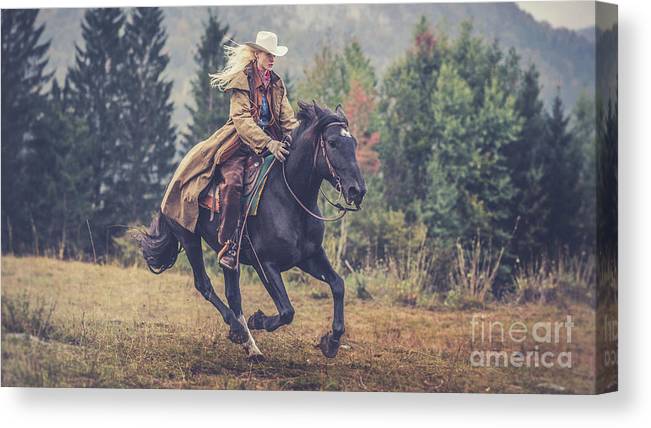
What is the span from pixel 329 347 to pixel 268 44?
298 centimetres

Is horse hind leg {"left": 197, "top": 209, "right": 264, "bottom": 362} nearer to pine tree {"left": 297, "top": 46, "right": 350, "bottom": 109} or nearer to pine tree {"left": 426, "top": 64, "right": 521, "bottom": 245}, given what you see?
pine tree {"left": 297, "top": 46, "right": 350, "bottom": 109}

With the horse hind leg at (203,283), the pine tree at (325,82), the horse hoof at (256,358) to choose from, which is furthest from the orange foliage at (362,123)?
the horse hoof at (256,358)

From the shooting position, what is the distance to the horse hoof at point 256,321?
14.8 metres

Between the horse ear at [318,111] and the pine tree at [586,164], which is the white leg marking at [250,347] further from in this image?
the pine tree at [586,164]

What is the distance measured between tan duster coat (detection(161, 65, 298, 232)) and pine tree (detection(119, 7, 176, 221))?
345 millimetres

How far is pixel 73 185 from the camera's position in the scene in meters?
15.4

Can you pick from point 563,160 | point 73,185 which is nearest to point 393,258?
point 563,160

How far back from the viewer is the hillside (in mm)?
14477

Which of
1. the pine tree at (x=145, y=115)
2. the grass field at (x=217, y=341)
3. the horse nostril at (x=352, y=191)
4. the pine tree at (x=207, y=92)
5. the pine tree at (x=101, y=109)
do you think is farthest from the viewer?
the pine tree at (x=101, y=109)

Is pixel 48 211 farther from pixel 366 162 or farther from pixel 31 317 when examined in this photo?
pixel 366 162

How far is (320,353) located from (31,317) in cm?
298

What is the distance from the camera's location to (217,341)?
14.9 meters

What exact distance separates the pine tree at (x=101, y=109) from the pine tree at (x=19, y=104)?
377 millimetres

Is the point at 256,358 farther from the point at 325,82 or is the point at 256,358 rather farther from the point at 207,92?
the point at 325,82
